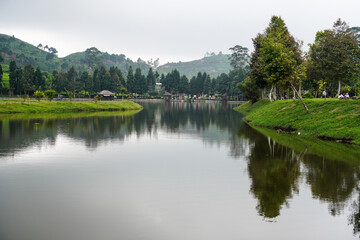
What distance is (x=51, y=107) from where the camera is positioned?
75438mm

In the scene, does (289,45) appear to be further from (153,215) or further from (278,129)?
(153,215)

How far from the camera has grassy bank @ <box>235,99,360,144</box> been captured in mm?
30812

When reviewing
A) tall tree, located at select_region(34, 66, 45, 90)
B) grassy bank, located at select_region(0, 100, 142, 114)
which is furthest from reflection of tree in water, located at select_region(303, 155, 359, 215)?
tall tree, located at select_region(34, 66, 45, 90)

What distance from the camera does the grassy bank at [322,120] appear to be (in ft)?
101

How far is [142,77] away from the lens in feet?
569

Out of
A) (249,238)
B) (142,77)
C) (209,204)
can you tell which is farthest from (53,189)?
(142,77)

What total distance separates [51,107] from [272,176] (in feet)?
223

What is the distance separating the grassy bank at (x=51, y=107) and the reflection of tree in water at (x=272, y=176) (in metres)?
57.2

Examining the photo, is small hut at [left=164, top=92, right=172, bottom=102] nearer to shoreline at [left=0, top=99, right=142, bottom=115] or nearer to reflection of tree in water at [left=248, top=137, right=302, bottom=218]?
shoreline at [left=0, top=99, right=142, bottom=115]

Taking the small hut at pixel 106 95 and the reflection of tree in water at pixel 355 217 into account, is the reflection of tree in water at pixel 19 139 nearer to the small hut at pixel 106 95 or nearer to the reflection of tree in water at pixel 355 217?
the reflection of tree in water at pixel 355 217

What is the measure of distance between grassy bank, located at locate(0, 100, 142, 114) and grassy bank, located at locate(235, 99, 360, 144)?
160ft

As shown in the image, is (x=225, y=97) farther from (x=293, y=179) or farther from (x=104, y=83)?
(x=293, y=179)

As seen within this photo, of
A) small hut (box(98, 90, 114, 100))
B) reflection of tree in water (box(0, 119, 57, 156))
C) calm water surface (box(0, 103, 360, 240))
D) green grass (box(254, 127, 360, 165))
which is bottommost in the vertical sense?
calm water surface (box(0, 103, 360, 240))

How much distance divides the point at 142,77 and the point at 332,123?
→ 146370 mm
